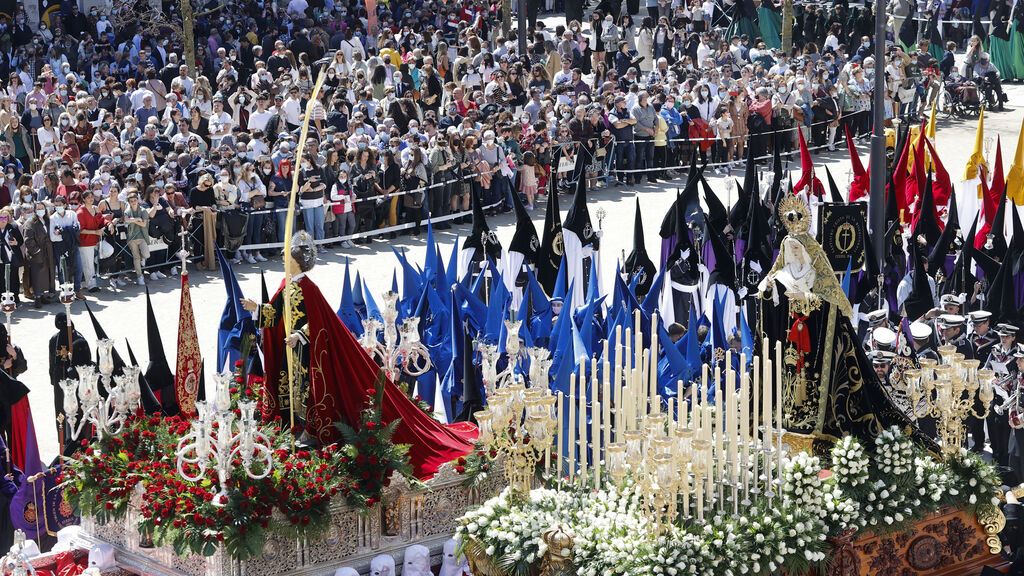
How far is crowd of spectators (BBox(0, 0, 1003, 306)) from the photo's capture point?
26.3 metres

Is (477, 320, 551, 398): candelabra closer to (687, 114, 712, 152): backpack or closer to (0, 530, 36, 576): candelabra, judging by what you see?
(0, 530, 36, 576): candelabra

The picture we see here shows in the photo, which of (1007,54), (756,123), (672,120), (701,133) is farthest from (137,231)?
(1007,54)

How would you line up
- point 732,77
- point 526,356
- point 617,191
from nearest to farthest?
point 526,356 → point 617,191 → point 732,77

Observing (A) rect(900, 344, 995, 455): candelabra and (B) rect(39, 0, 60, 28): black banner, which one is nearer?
(A) rect(900, 344, 995, 455): candelabra

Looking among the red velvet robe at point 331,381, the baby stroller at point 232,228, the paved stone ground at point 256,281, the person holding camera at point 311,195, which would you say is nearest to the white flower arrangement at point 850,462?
the red velvet robe at point 331,381

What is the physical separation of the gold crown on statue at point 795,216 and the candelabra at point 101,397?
5.53m

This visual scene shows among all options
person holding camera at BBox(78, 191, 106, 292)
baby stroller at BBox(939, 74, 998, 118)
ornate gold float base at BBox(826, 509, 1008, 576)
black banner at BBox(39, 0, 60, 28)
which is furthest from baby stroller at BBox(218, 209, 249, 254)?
baby stroller at BBox(939, 74, 998, 118)

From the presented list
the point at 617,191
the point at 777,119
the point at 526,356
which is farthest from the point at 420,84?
the point at 526,356

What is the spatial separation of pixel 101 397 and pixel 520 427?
154 inches

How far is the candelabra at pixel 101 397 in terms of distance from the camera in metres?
15.9

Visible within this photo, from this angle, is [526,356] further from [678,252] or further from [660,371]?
[678,252]

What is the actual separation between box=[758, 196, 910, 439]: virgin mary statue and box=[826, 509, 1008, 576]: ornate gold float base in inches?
35.0

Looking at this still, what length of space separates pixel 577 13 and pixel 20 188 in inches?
705

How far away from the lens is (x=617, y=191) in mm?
31828
